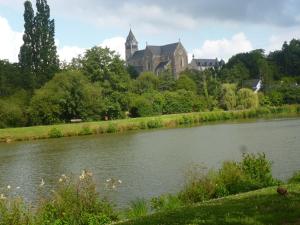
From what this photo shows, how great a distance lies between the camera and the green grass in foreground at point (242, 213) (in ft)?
31.5

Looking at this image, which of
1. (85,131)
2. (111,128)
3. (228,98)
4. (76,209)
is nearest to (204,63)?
(228,98)

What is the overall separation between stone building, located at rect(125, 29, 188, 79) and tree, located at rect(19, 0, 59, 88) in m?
71.0

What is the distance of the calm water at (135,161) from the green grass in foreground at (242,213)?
678 cm

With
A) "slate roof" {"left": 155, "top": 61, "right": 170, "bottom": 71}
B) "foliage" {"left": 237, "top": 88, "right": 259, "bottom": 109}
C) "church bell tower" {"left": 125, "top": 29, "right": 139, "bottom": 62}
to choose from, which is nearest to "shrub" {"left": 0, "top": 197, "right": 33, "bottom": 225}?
"foliage" {"left": 237, "top": 88, "right": 259, "bottom": 109}

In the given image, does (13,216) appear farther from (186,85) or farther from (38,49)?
(186,85)

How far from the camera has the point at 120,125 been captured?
62.2m

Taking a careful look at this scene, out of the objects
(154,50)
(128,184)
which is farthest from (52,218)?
(154,50)

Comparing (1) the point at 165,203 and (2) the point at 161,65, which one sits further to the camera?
(2) the point at 161,65

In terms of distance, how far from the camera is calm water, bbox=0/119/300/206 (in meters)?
21.7

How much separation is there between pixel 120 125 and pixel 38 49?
2428cm

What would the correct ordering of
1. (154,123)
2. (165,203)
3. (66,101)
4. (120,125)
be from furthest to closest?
(66,101), (154,123), (120,125), (165,203)

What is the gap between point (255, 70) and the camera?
5551 inches

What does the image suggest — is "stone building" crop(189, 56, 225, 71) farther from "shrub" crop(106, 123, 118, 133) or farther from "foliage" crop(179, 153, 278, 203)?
"foliage" crop(179, 153, 278, 203)

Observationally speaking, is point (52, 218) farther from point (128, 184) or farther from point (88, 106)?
point (88, 106)
